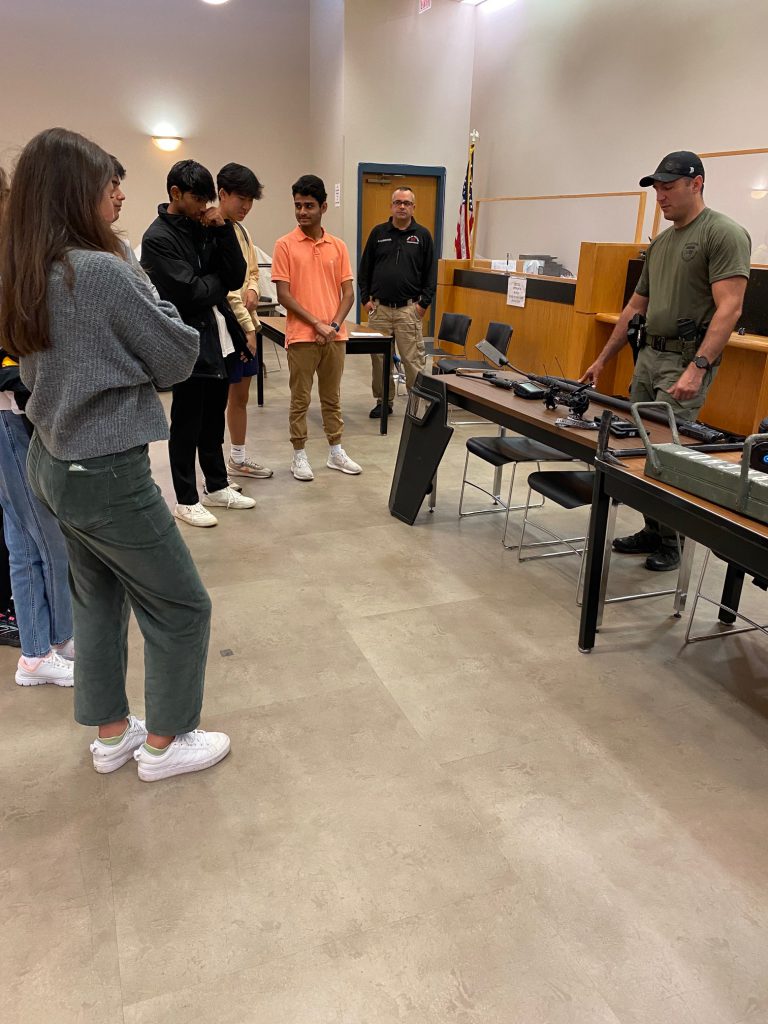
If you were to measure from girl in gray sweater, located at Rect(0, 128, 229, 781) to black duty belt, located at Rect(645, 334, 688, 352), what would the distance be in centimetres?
224

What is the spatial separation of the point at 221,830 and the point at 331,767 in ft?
1.09

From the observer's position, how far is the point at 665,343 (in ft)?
9.95

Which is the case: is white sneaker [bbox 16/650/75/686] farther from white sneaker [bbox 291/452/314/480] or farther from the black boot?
the black boot

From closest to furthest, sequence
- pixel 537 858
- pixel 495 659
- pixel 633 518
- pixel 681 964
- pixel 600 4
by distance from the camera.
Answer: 1. pixel 681 964
2. pixel 537 858
3. pixel 495 659
4. pixel 633 518
5. pixel 600 4

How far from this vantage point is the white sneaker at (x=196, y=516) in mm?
3445

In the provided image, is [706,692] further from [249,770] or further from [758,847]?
[249,770]

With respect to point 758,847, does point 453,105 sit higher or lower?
higher

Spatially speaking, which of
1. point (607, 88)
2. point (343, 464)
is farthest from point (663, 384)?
point (607, 88)

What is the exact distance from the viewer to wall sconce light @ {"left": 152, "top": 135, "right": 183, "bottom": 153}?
8.63m

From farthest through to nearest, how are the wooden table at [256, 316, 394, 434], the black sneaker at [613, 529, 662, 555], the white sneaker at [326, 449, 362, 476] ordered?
the wooden table at [256, 316, 394, 434]
the white sneaker at [326, 449, 362, 476]
the black sneaker at [613, 529, 662, 555]

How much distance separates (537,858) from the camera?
1646mm

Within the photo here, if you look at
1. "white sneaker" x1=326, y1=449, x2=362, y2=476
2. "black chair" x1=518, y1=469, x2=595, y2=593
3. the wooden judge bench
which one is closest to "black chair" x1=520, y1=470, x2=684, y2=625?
"black chair" x1=518, y1=469, x2=595, y2=593

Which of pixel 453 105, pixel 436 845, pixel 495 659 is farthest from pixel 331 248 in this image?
pixel 453 105

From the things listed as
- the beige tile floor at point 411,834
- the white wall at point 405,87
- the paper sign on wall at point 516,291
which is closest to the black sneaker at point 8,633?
the beige tile floor at point 411,834
